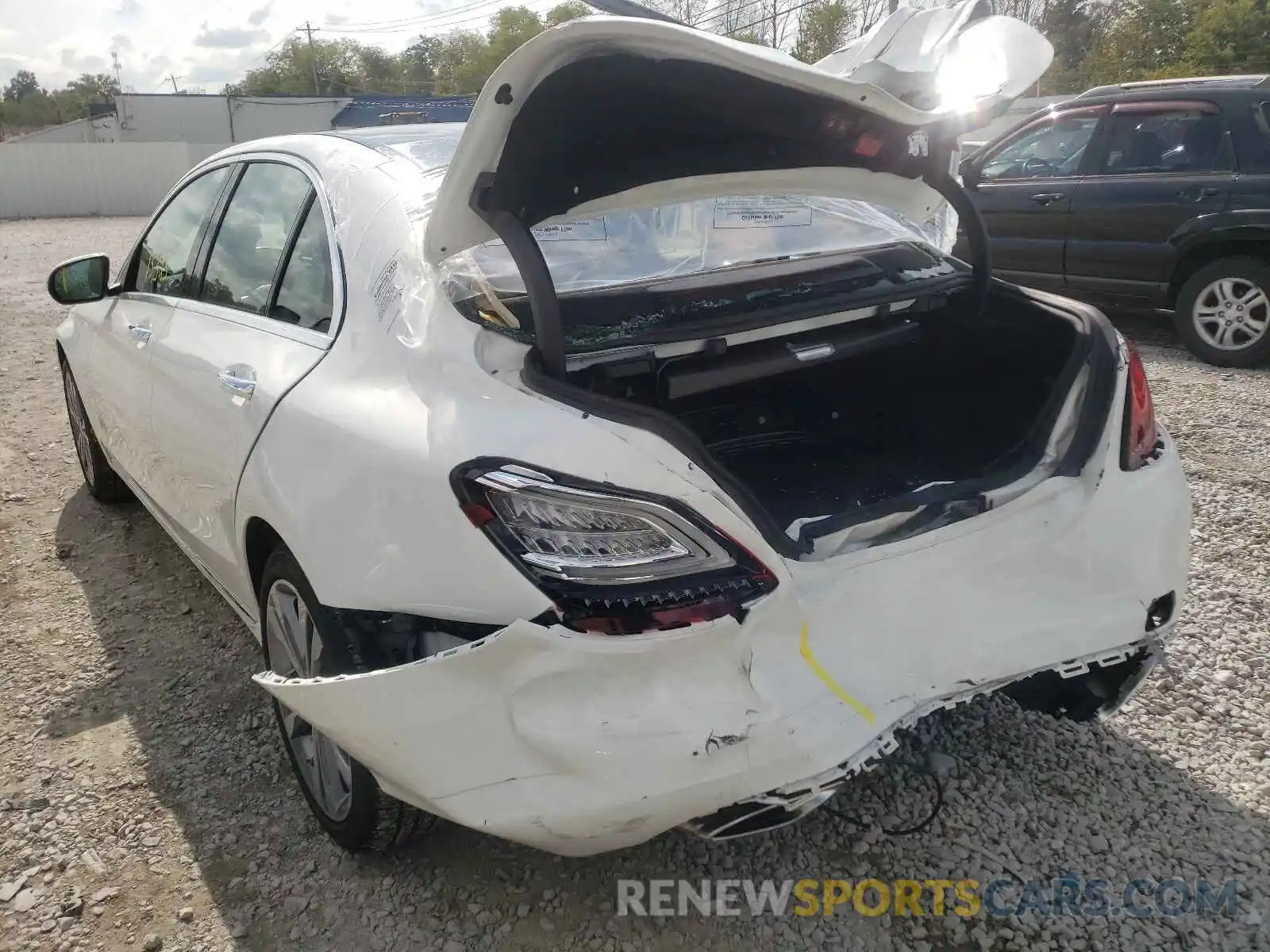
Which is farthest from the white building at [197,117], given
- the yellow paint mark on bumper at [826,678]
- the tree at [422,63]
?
the yellow paint mark on bumper at [826,678]

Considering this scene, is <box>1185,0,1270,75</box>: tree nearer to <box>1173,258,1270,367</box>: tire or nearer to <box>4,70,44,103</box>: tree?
<box>1173,258,1270,367</box>: tire

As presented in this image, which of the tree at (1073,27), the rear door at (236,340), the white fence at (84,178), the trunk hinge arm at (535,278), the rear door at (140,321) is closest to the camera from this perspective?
the trunk hinge arm at (535,278)

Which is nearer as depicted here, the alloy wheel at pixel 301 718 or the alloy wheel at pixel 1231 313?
the alloy wheel at pixel 301 718

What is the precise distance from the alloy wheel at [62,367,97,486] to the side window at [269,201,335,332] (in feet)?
7.73

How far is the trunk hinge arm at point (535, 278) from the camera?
1925 mm

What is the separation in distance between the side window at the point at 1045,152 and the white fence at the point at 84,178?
1002 inches

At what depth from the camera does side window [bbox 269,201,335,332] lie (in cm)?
241

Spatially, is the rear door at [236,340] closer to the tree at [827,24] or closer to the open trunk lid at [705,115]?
the open trunk lid at [705,115]

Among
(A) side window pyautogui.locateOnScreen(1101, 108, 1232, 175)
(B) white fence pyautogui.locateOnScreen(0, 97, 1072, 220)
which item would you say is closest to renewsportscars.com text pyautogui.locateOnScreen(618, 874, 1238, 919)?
(A) side window pyautogui.locateOnScreen(1101, 108, 1232, 175)

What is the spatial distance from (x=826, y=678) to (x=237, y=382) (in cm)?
167

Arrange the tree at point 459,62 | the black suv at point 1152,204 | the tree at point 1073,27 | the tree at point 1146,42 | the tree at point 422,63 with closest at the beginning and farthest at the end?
the black suv at point 1152,204 < the tree at point 1146,42 < the tree at point 1073,27 < the tree at point 459,62 < the tree at point 422,63

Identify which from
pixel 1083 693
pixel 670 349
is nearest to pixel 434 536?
pixel 670 349

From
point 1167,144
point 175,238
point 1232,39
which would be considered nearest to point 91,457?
point 175,238

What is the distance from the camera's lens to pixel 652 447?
1719 mm
